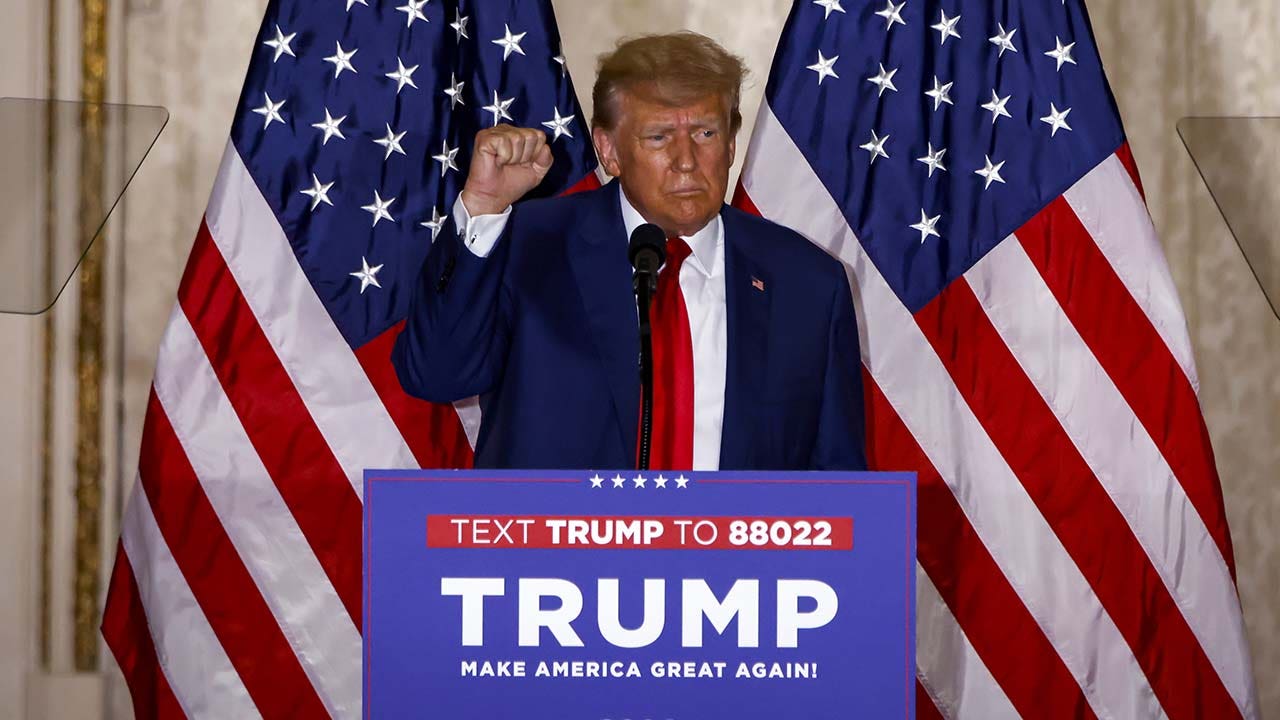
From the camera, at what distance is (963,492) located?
3.18 metres

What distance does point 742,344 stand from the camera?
2.30 metres

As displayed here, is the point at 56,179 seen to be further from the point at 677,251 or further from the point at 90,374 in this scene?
the point at 677,251

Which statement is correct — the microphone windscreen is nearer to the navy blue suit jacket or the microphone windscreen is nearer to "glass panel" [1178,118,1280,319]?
the navy blue suit jacket

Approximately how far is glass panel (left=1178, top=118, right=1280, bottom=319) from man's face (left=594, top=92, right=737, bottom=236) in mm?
1572

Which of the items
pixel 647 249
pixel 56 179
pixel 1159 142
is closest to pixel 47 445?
pixel 56 179

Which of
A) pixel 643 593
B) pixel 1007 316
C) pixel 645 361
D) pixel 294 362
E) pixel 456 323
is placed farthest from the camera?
pixel 1007 316

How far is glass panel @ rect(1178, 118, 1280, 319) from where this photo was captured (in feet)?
11.0

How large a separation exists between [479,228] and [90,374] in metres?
1.62

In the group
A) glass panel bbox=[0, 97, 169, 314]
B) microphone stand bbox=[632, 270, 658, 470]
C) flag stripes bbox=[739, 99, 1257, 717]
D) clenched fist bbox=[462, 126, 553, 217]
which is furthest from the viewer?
flag stripes bbox=[739, 99, 1257, 717]

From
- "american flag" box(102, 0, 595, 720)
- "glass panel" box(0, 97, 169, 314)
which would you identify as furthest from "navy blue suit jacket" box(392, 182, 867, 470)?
"glass panel" box(0, 97, 169, 314)

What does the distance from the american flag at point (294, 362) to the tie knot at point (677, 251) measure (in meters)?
0.78

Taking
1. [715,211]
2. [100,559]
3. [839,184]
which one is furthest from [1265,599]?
[100,559]

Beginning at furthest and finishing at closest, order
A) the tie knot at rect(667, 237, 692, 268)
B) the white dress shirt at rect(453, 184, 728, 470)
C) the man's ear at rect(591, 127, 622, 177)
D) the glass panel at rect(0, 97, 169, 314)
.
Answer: the glass panel at rect(0, 97, 169, 314) < the man's ear at rect(591, 127, 622, 177) < the tie knot at rect(667, 237, 692, 268) < the white dress shirt at rect(453, 184, 728, 470)

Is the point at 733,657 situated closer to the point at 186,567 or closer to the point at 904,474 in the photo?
the point at 904,474
